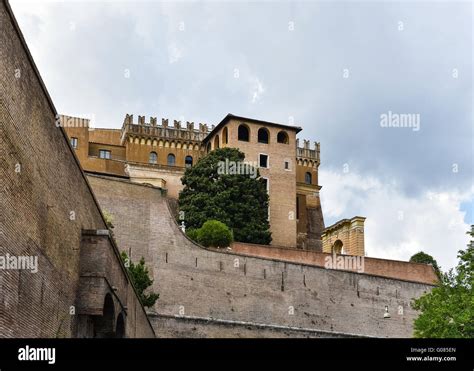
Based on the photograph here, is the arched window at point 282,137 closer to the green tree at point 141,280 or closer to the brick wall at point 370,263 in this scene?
the brick wall at point 370,263

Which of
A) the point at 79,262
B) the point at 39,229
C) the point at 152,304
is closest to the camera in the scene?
the point at 39,229

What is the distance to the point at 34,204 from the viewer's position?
38.2 feet

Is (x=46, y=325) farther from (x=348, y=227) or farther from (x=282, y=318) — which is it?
(x=348, y=227)

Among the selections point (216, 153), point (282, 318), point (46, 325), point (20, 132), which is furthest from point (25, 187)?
point (216, 153)

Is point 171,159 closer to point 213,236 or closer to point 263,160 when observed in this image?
point 263,160

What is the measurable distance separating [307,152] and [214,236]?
28939 millimetres

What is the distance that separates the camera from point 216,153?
51.7m

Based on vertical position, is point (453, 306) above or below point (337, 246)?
below

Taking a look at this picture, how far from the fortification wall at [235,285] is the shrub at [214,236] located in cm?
215

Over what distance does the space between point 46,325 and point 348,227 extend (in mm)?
41815

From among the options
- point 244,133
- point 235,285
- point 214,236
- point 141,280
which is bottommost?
point 141,280

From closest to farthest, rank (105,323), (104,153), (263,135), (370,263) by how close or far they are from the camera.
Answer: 1. (105,323)
2. (370,263)
3. (263,135)
4. (104,153)

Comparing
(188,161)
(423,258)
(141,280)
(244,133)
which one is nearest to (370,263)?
(423,258)
